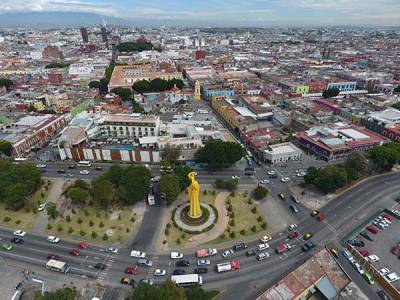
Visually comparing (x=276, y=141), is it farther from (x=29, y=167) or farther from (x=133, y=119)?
(x=29, y=167)

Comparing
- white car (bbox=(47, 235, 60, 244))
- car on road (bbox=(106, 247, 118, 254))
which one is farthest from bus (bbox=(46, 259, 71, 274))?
car on road (bbox=(106, 247, 118, 254))

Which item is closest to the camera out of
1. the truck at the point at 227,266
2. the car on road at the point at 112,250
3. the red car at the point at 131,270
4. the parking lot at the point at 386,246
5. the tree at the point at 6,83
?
the red car at the point at 131,270

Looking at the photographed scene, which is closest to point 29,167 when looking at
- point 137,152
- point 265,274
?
point 137,152

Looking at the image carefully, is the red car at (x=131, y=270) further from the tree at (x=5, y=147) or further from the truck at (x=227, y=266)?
the tree at (x=5, y=147)

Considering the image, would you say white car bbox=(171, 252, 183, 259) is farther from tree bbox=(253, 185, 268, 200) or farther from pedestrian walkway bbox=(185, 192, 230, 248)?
tree bbox=(253, 185, 268, 200)

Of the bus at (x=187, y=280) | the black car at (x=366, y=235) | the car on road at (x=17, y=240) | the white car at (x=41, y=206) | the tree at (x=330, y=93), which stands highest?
the tree at (x=330, y=93)

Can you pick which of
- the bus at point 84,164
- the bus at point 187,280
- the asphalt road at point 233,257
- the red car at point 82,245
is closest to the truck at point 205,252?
the asphalt road at point 233,257
